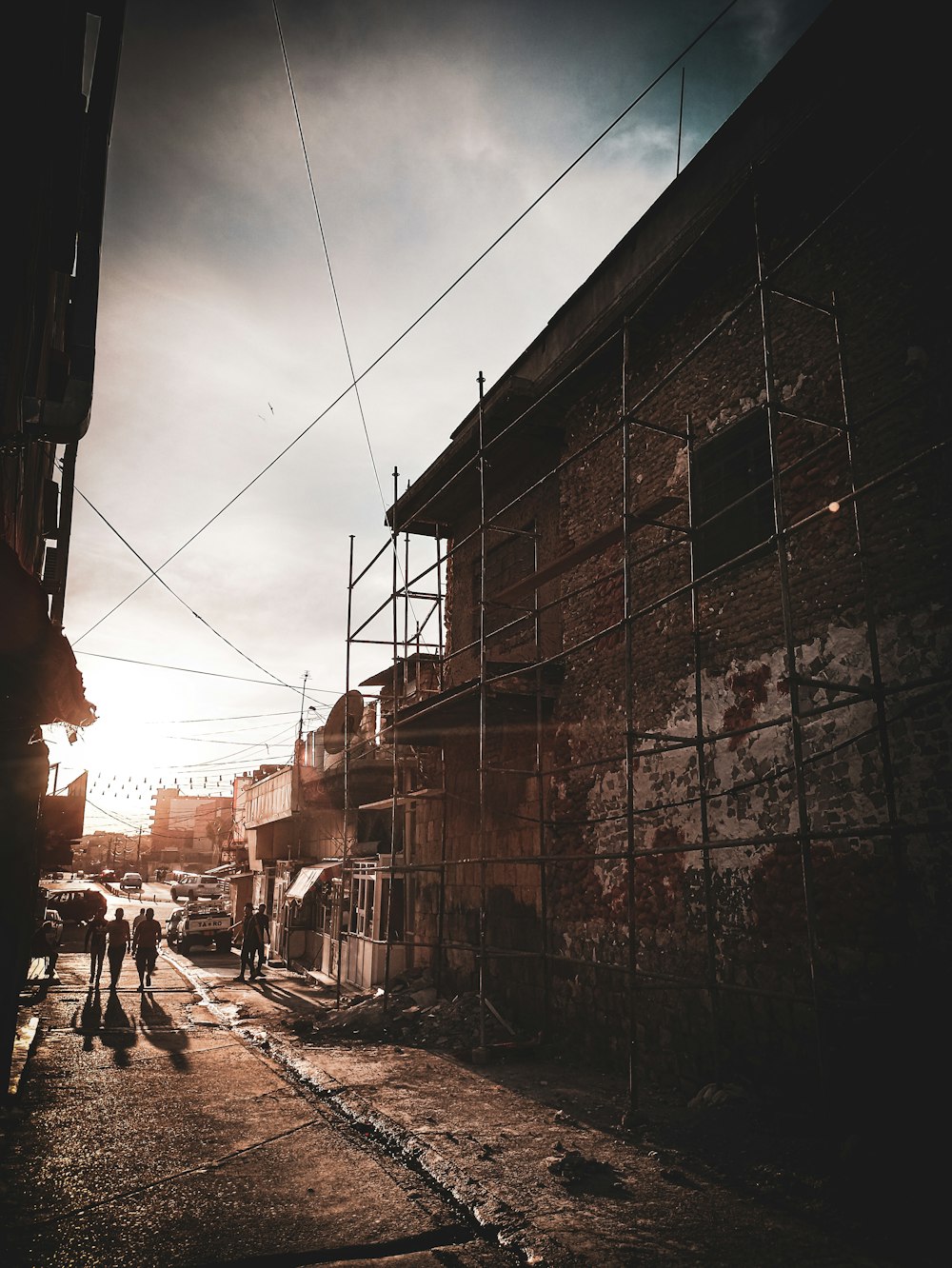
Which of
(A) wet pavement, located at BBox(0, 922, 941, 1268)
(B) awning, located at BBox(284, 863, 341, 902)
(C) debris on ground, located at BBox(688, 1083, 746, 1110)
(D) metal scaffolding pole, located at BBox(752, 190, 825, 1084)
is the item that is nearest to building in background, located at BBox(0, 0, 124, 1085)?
(A) wet pavement, located at BBox(0, 922, 941, 1268)

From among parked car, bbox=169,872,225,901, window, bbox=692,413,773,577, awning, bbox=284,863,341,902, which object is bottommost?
parked car, bbox=169,872,225,901

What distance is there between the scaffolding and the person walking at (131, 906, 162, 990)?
6.88 metres

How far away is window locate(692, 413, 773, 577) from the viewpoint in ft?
27.3

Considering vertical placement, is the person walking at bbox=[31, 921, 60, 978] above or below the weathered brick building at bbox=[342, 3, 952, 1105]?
below

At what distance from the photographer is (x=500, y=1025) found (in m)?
10.8

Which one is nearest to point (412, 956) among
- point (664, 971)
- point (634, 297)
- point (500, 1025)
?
point (500, 1025)

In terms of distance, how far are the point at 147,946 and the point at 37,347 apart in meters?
13.7

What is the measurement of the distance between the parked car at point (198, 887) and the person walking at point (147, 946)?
78.5 ft

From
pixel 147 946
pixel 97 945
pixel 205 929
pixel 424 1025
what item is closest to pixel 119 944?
pixel 97 945

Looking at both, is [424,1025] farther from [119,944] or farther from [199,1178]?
[119,944]

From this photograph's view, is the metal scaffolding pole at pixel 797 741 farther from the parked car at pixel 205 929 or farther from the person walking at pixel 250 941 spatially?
the parked car at pixel 205 929

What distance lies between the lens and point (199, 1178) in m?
5.57

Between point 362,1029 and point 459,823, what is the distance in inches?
132

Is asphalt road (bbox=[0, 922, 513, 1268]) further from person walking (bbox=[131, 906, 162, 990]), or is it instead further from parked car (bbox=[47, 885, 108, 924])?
parked car (bbox=[47, 885, 108, 924])
